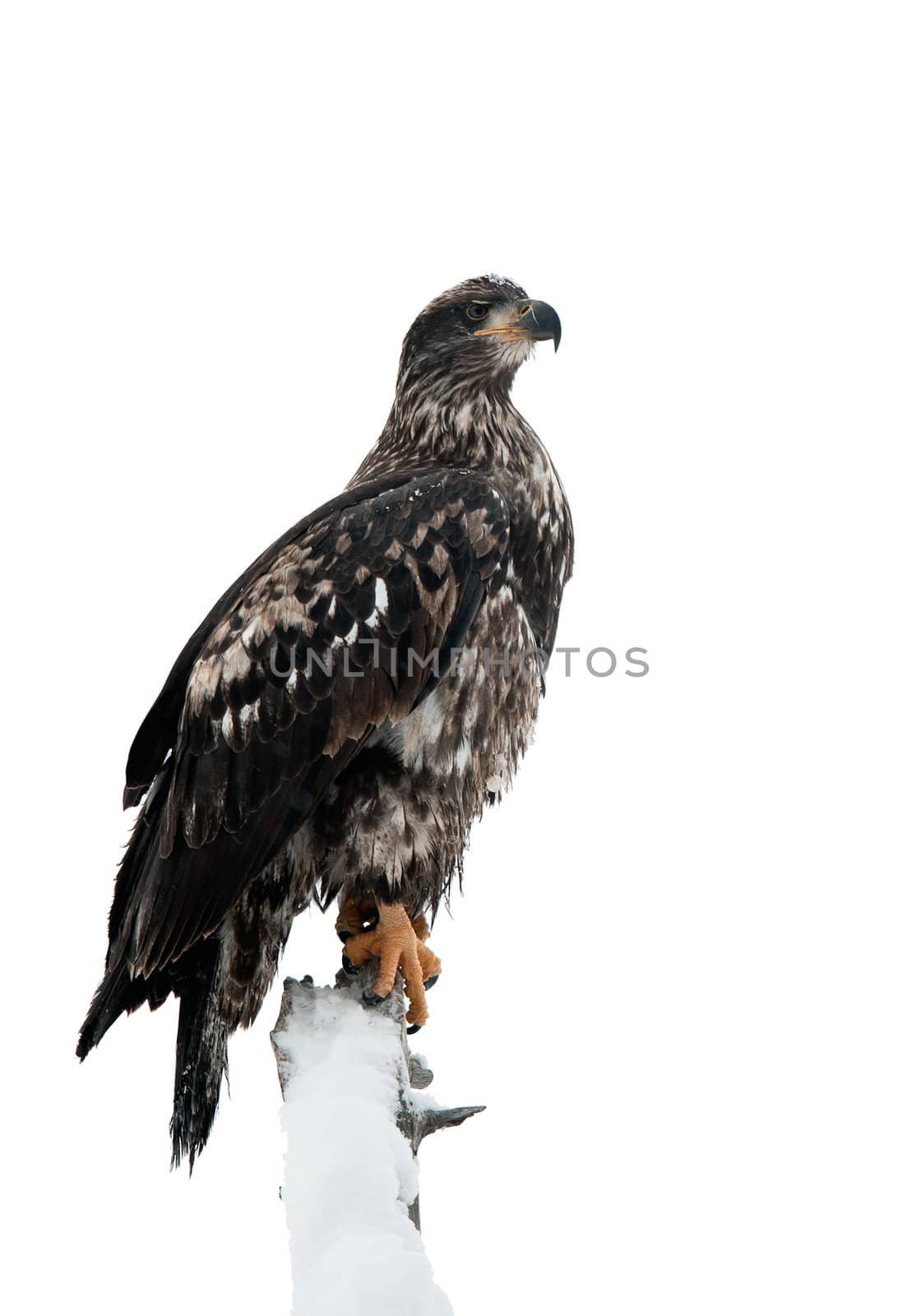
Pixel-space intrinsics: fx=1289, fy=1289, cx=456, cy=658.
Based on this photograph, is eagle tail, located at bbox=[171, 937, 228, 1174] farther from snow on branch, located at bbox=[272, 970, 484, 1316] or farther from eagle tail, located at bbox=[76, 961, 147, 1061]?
snow on branch, located at bbox=[272, 970, 484, 1316]

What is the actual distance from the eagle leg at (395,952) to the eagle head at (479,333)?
2.03 metres

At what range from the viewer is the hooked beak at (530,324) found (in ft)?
16.2

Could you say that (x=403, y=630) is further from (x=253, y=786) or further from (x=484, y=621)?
(x=253, y=786)

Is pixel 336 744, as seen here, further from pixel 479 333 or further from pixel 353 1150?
pixel 479 333

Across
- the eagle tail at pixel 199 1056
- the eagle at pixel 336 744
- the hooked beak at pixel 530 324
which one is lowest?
the eagle tail at pixel 199 1056

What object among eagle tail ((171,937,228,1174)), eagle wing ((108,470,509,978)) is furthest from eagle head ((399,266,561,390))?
eagle tail ((171,937,228,1174))

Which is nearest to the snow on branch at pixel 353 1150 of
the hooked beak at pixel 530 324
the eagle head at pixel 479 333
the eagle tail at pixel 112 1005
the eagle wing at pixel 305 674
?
the eagle wing at pixel 305 674

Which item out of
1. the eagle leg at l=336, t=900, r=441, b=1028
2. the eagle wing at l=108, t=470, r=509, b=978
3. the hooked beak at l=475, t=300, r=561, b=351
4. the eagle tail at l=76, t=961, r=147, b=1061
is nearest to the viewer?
the eagle wing at l=108, t=470, r=509, b=978

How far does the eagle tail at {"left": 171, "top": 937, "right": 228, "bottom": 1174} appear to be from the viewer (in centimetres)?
463

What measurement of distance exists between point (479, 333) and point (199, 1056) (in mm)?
2900

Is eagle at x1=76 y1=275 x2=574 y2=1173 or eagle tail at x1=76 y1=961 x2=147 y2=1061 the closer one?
eagle at x1=76 y1=275 x2=574 y2=1173

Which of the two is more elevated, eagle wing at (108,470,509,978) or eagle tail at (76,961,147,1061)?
eagle wing at (108,470,509,978)

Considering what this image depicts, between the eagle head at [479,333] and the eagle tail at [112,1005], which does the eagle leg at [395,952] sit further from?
the eagle head at [479,333]

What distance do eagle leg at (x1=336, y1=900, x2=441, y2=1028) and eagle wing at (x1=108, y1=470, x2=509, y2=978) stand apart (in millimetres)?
505
